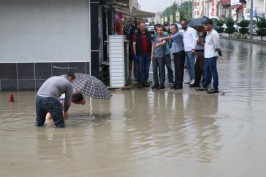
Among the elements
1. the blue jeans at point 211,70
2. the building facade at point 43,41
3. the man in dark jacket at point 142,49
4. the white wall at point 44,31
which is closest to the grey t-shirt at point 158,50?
the man in dark jacket at point 142,49

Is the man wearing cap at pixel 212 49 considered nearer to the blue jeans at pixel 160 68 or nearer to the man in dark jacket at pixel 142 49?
the blue jeans at pixel 160 68

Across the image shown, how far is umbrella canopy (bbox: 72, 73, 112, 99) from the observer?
923 centimetres

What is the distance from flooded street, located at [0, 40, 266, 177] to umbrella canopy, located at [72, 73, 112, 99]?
0.54 meters

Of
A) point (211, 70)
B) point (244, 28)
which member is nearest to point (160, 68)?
point (211, 70)

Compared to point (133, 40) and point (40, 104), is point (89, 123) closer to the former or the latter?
point (40, 104)

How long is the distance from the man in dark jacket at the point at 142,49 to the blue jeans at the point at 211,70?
70.3 inches

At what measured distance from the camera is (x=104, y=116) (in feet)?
33.6

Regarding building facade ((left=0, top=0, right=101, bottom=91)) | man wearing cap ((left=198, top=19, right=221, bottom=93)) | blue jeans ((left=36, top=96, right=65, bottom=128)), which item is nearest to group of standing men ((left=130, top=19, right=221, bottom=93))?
man wearing cap ((left=198, top=19, right=221, bottom=93))

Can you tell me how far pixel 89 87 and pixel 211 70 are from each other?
4668mm

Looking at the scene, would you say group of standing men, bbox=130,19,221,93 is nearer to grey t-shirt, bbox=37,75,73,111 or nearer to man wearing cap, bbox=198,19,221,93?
man wearing cap, bbox=198,19,221,93

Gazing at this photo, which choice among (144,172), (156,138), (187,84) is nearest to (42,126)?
(156,138)

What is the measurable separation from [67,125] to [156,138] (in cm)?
189

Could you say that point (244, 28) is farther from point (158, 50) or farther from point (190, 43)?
point (158, 50)

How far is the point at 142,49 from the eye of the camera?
47.2 feet
